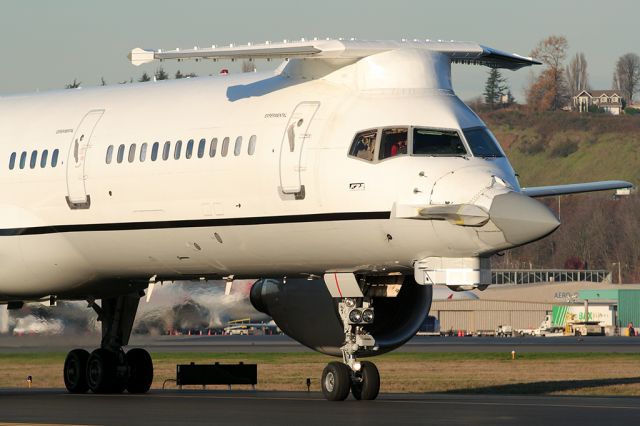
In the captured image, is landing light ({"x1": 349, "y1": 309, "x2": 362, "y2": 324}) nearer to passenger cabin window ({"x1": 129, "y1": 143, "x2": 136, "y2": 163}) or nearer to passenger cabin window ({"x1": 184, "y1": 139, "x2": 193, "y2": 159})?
passenger cabin window ({"x1": 184, "y1": 139, "x2": 193, "y2": 159})

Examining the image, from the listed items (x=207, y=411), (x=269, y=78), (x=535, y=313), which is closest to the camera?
(x=207, y=411)

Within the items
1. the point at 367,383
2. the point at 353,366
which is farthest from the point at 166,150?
the point at 367,383

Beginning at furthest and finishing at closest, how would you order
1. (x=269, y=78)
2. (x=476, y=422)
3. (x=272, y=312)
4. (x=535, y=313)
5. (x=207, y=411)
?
1. (x=535, y=313)
2. (x=272, y=312)
3. (x=269, y=78)
4. (x=207, y=411)
5. (x=476, y=422)

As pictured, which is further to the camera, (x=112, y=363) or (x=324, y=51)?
(x=112, y=363)

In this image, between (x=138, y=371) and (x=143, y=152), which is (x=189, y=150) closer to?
(x=143, y=152)

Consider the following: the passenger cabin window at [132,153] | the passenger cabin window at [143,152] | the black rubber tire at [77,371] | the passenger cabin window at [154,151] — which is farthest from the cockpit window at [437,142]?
the black rubber tire at [77,371]

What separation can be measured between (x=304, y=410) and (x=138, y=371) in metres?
9.17

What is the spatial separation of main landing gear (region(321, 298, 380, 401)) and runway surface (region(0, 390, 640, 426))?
0.88 ft

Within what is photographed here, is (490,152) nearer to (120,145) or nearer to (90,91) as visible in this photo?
(120,145)

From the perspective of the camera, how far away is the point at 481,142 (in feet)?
89.9

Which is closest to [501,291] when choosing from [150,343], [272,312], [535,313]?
[535,313]

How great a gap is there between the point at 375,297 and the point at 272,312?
348cm

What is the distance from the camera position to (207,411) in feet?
89.5

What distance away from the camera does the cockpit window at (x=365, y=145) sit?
27203 mm
